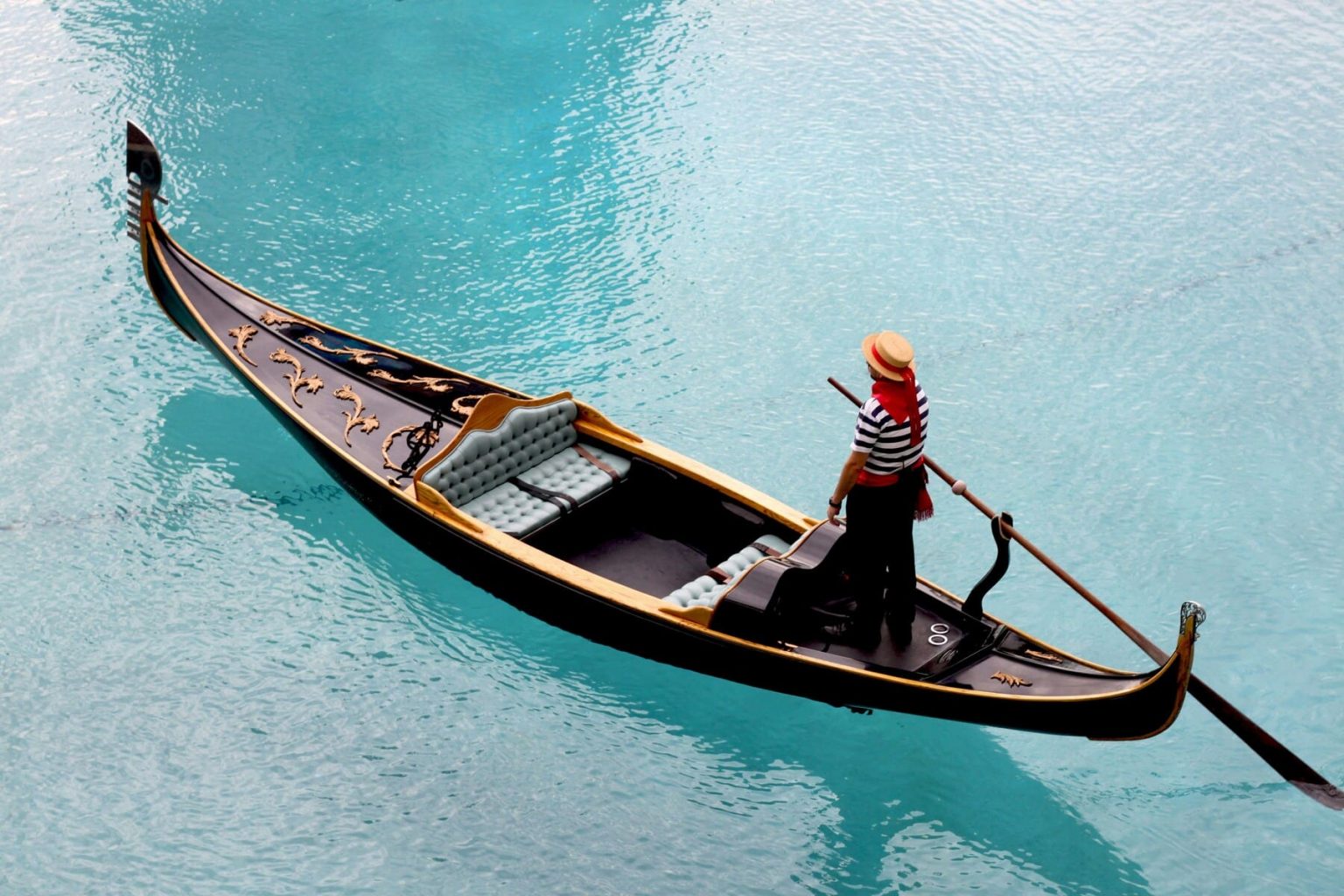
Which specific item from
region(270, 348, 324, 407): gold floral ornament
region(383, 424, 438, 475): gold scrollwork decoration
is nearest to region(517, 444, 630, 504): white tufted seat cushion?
region(383, 424, 438, 475): gold scrollwork decoration

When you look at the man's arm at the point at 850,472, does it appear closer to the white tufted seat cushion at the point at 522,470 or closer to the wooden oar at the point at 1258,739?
the wooden oar at the point at 1258,739

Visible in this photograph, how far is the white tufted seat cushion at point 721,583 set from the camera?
452 centimetres

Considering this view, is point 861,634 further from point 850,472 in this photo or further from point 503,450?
point 503,450

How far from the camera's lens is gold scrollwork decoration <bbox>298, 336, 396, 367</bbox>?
5.60 m

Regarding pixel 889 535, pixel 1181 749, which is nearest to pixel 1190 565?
pixel 1181 749

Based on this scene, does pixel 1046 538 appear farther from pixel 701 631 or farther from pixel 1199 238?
pixel 1199 238

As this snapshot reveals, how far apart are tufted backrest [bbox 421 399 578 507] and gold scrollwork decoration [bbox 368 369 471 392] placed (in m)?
0.45

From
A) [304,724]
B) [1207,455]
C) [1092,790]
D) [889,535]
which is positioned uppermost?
[1207,455]

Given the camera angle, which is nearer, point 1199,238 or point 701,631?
point 701,631

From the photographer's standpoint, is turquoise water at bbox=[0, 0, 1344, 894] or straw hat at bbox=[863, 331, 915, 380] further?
turquoise water at bbox=[0, 0, 1344, 894]

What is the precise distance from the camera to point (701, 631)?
14.4 feet

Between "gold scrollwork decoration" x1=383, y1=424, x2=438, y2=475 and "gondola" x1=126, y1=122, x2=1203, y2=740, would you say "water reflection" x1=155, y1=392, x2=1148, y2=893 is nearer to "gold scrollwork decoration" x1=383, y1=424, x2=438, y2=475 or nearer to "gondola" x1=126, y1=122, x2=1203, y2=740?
"gondola" x1=126, y1=122, x2=1203, y2=740

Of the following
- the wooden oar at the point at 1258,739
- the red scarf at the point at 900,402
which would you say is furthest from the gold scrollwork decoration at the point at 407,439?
the wooden oar at the point at 1258,739

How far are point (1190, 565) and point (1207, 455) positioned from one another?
30.1 inches
